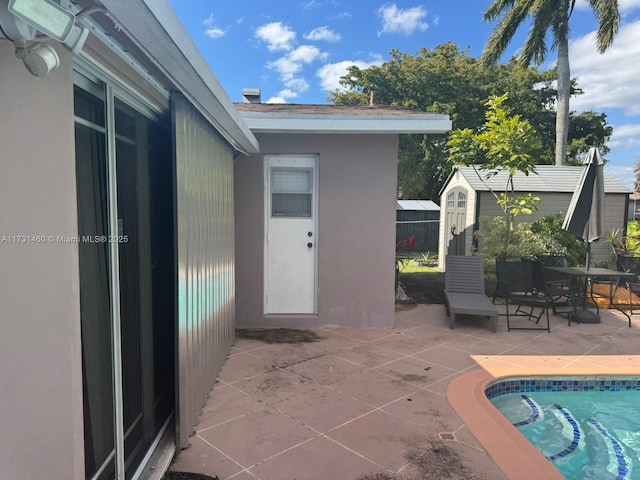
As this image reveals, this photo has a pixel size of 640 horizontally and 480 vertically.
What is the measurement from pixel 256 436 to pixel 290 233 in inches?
124

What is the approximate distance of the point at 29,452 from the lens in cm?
134

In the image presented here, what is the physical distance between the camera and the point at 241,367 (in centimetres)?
416

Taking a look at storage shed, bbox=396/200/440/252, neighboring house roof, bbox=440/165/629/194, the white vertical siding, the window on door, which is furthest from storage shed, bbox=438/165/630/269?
the white vertical siding

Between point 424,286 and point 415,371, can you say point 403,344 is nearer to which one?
point 415,371

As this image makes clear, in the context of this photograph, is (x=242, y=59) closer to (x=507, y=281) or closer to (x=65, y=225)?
(x=507, y=281)

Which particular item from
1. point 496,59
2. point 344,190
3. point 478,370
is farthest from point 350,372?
point 496,59

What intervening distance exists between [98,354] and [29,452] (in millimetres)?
538

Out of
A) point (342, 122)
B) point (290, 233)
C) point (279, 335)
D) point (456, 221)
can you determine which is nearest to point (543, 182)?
point (456, 221)

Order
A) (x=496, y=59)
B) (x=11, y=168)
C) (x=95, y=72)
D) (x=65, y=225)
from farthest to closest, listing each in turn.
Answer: (x=496, y=59) → (x=95, y=72) → (x=65, y=225) → (x=11, y=168)

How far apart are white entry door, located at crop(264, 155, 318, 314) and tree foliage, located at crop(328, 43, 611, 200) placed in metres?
14.7

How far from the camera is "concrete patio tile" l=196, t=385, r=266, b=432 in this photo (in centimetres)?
308

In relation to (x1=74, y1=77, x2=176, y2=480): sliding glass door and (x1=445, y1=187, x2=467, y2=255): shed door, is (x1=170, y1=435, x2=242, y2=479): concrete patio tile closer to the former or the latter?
(x1=74, y1=77, x2=176, y2=480): sliding glass door

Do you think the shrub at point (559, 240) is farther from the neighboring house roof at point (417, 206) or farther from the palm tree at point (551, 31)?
the neighboring house roof at point (417, 206)

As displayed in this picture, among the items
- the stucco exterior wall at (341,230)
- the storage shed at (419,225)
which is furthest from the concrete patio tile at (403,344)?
the storage shed at (419,225)
